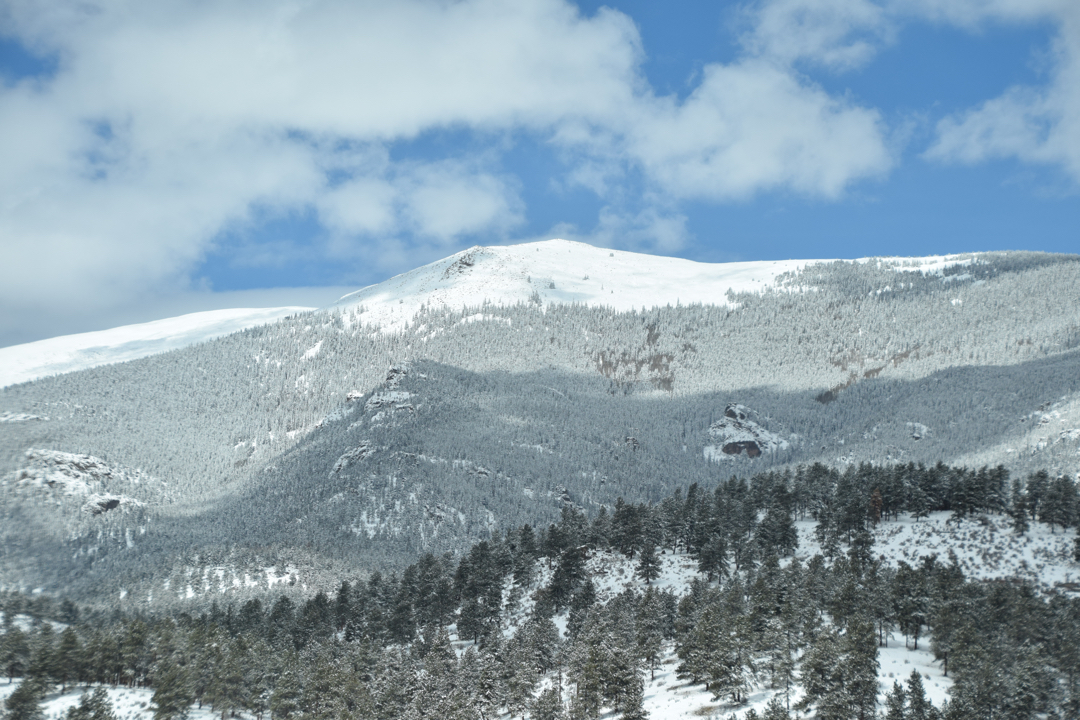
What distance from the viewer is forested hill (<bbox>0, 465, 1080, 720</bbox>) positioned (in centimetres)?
8588

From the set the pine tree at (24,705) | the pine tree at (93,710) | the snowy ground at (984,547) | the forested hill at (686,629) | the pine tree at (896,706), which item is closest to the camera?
the pine tree at (896,706)

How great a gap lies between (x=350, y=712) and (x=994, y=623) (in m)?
73.9

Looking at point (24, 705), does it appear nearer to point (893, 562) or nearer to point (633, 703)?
point (633, 703)

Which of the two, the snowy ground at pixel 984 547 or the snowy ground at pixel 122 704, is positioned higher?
the snowy ground at pixel 984 547

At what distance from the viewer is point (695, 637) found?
9656 cm

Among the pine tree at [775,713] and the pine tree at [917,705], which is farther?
the pine tree at [917,705]

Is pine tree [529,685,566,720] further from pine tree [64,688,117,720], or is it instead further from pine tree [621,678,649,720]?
pine tree [64,688,117,720]

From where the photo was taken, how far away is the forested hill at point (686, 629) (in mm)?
85875

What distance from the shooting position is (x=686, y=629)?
351 ft

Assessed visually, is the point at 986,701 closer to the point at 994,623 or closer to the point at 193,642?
the point at 994,623

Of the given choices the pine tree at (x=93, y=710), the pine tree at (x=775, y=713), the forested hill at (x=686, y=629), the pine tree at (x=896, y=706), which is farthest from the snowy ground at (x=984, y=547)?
the pine tree at (x=93, y=710)

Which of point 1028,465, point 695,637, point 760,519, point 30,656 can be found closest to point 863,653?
point 695,637

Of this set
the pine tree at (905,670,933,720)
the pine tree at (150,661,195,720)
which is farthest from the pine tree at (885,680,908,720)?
the pine tree at (150,661,195,720)

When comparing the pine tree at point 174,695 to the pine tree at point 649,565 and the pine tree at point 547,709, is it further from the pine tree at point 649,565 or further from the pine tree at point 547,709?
the pine tree at point 649,565
